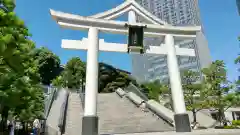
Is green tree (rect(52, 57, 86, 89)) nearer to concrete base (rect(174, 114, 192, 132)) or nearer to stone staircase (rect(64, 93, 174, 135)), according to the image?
stone staircase (rect(64, 93, 174, 135))

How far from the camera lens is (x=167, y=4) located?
64625mm

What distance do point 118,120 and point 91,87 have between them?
11.1ft

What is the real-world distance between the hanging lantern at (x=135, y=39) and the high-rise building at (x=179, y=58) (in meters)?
35.5

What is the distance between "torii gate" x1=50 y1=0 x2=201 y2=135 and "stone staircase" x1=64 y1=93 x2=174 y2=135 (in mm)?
1611

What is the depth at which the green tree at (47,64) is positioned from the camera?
4141 centimetres

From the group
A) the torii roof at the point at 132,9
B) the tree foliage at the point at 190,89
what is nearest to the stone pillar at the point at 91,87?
the torii roof at the point at 132,9

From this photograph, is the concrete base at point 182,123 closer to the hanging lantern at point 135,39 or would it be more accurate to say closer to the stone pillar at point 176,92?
the stone pillar at point 176,92

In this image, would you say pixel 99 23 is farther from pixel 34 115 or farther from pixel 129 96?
pixel 34 115

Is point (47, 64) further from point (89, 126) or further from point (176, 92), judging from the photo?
point (176, 92)

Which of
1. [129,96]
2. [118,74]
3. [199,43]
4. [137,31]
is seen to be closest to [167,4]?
[199,43]

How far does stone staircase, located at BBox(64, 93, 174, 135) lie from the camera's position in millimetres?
11078

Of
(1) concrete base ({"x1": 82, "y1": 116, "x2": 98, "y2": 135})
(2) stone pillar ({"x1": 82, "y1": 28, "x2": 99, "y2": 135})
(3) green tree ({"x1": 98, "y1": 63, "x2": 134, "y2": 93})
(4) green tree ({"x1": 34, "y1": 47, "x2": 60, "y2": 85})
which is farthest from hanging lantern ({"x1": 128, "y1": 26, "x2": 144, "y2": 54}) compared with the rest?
(4) green tree ({"x1": 34, "y1": 47, "x2": 60, "y2": 85})

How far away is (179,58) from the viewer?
173 feet

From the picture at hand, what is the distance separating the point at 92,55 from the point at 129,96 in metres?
8.32
